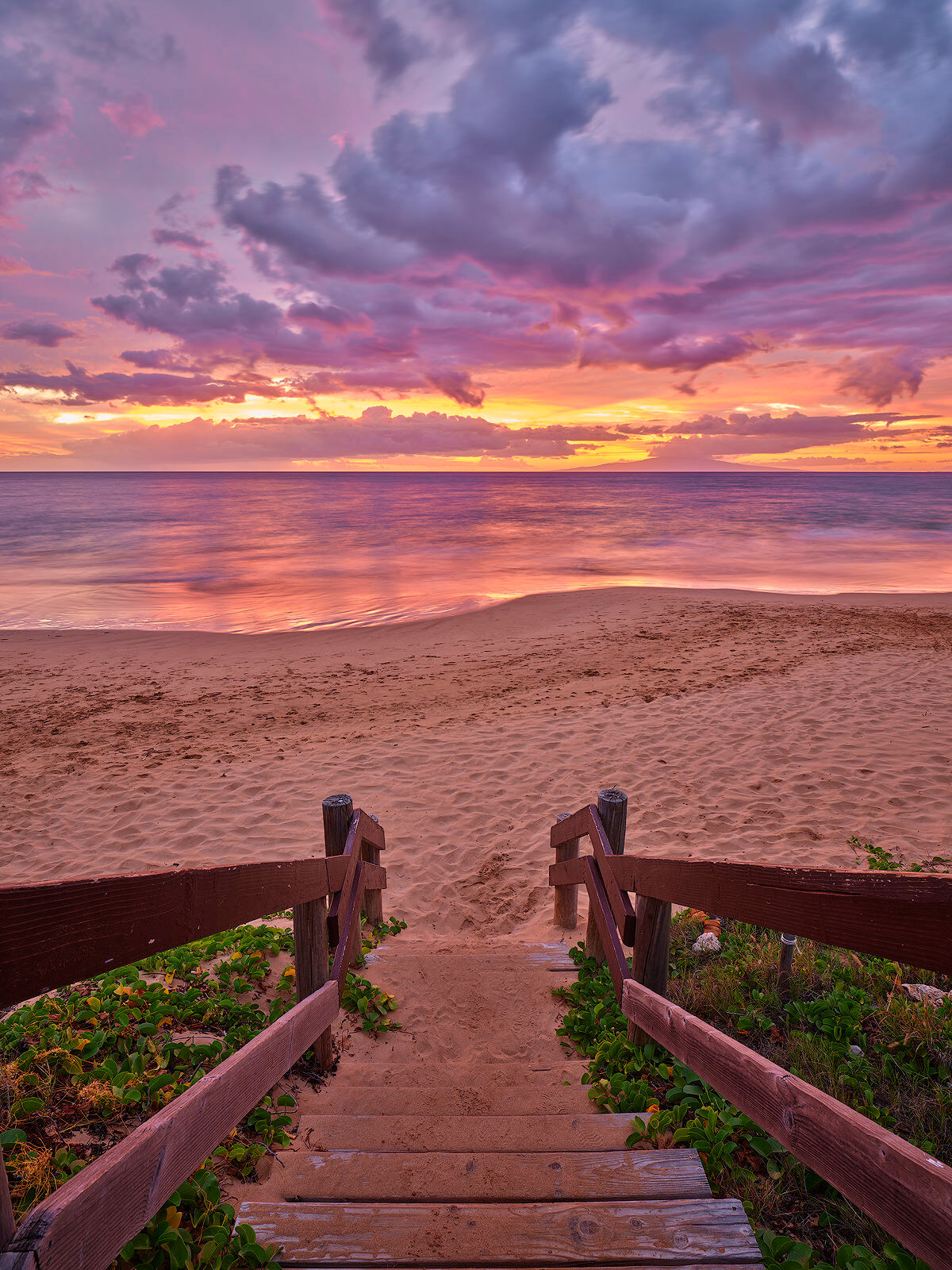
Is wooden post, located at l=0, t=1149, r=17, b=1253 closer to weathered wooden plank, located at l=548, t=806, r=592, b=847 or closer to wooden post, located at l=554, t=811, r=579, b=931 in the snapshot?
weathered wooden plank, located at l=548, t=806, r=592, b=847

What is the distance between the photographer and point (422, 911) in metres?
6.31

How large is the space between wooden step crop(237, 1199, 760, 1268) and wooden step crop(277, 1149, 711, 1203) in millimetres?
109

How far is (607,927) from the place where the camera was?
146 inches

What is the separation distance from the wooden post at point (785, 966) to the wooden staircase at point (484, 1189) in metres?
1.47

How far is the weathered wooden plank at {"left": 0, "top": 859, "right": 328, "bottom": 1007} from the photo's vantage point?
3.90ft

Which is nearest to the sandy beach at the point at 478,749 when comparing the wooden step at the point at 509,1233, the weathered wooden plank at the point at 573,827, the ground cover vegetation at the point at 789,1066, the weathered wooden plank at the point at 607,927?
the weathered wooden plank at the point at 573,827

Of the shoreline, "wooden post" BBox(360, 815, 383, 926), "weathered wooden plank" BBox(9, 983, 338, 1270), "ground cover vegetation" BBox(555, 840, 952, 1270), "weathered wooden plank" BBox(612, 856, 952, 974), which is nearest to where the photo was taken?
"weathered wooden plank" BBox(9, 983, 338, 1270)

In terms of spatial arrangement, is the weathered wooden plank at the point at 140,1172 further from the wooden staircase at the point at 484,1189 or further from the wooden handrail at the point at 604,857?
the wooden handrail at the point at 604,857

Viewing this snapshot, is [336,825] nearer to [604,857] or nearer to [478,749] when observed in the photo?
[604,857]

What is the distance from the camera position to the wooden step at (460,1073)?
3.30 m

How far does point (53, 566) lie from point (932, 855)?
125 ft

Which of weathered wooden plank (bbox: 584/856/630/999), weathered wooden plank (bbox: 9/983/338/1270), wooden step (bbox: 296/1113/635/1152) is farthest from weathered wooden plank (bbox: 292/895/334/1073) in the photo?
weathered wooden plank (bbox: 584/856/630/999)

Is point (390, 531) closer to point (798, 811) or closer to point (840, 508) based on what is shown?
point (798, 811)

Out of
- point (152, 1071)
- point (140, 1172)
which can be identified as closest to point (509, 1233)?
point (140, 1172)
